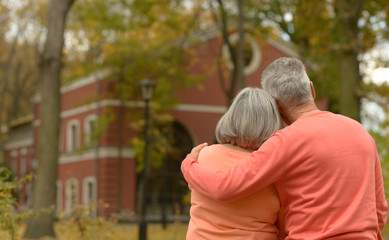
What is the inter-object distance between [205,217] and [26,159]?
39069 mm

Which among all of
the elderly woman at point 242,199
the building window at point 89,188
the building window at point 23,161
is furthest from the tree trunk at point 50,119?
the building window at point 23,161

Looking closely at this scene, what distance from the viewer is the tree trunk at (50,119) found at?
14.7 meters

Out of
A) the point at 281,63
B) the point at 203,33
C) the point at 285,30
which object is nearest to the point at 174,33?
the point at 203,33

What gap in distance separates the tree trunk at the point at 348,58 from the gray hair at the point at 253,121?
13162mm

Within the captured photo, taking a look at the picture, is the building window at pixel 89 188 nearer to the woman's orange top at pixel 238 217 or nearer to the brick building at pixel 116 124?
the brick building at pixel 116 124

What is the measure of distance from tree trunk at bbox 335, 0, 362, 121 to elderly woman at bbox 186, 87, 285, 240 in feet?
43.2

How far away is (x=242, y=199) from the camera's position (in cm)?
288

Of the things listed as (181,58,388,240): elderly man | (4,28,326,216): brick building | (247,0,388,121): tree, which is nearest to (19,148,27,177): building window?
(4,28,326,216): brick building

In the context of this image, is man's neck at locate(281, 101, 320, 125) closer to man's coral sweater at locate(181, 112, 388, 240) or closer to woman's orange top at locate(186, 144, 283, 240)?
man's coral sweater at locate(181, 112, 388, 240)

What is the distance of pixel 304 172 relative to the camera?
2779 millimetres

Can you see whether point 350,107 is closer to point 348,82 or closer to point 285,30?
point 348,82

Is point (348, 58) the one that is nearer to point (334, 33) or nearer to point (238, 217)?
point (334, 33)

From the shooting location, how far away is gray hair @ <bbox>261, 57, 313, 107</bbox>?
2.95 m

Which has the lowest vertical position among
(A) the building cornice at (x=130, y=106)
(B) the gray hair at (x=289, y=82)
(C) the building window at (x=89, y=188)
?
(C) the building window at (x=89, y=188)
